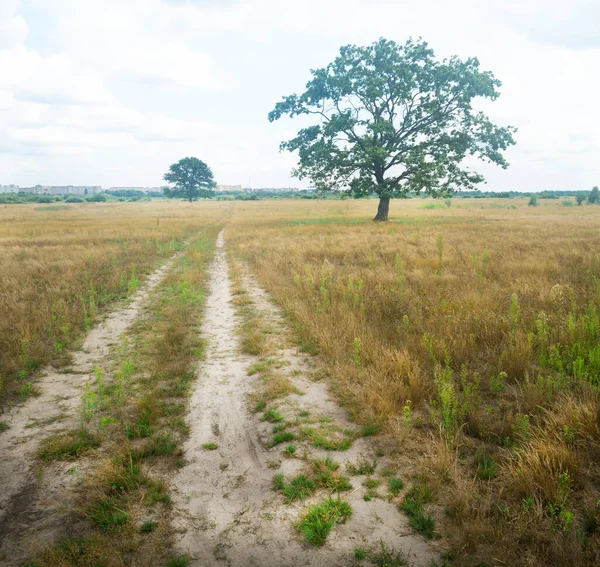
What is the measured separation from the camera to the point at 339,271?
37.6 ft

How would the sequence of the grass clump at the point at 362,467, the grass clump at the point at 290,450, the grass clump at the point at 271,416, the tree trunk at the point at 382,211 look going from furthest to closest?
the tree trunk at the point at 382,211, the grass clump at the point at 271,416, the grass clump at the point at 290,450, the grass clump at the point at 362,467

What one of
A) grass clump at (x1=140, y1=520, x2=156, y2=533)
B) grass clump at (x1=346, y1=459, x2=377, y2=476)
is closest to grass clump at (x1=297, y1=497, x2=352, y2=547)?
grass clump at (x1=346, y1=459, x2=377, y2=476)

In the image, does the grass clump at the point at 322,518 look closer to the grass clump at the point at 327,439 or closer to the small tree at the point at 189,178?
the grass clump at the point at 327,439

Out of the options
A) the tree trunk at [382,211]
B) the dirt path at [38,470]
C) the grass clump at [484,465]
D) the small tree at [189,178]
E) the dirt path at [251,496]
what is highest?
the small tree at [189,178]

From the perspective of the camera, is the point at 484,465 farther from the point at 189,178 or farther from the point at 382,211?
the point at 189,178

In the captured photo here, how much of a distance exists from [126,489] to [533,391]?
405 cm

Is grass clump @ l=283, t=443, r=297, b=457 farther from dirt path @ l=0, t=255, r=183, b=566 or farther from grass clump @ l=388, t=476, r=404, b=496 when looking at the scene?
dirt path @ l=0, t=255, r=183, b=566

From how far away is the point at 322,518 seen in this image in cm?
275

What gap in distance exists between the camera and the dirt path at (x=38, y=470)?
9.04 feet

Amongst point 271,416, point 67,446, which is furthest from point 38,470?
point 271,416

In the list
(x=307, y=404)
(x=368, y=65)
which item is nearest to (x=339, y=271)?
(x=307, y=404)

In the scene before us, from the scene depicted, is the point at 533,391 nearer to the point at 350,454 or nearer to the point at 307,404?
the point at 350,454

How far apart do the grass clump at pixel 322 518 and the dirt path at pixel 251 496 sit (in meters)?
0.05

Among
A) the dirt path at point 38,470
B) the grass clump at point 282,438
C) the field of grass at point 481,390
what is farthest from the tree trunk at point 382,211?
the grass clump at point 282,438
